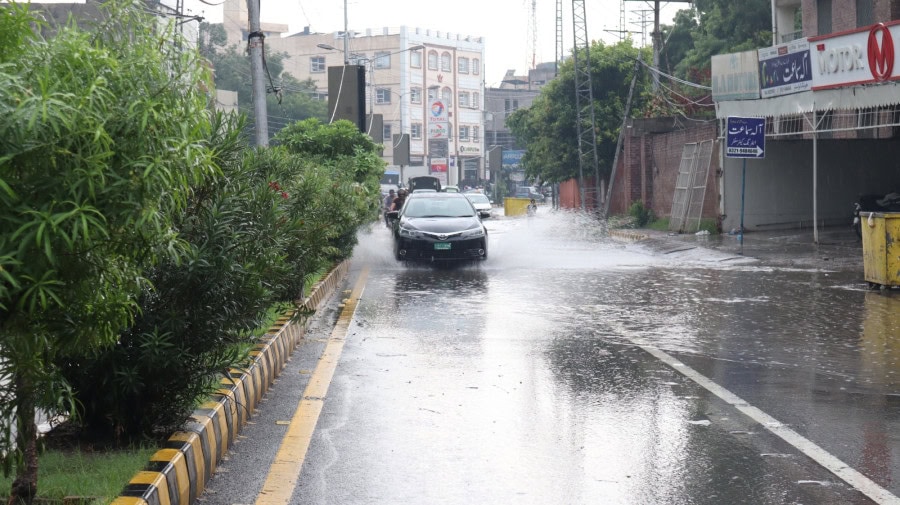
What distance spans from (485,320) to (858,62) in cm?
1127

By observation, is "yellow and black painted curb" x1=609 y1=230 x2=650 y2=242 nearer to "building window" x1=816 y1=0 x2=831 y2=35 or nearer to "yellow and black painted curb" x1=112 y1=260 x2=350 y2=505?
"building window" x1=816 y1=0 x2=831 y2=35

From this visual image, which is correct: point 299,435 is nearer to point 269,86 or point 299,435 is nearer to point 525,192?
point 269,86

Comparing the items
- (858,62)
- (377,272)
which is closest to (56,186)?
(377,272)

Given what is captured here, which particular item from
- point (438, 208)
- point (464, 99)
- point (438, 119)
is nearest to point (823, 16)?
point (438, 208)

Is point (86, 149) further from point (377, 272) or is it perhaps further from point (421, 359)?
point (377, 272)

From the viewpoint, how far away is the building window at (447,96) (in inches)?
4063

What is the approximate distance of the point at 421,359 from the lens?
31.3 feet

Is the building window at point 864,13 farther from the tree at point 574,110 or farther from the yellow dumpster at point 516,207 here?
the yellow dumpster at point 516,207

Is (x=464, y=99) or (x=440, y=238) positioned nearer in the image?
(x=440, y=238)

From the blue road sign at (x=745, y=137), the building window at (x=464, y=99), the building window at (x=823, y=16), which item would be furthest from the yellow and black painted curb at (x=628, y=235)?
the building window at (x=464, y=99)

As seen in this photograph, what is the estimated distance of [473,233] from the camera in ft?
65.6

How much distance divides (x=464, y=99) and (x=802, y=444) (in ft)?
333

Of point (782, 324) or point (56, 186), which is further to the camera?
point (782, 324)

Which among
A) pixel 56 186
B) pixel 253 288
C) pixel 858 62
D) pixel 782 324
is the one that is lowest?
pixel 782 324
